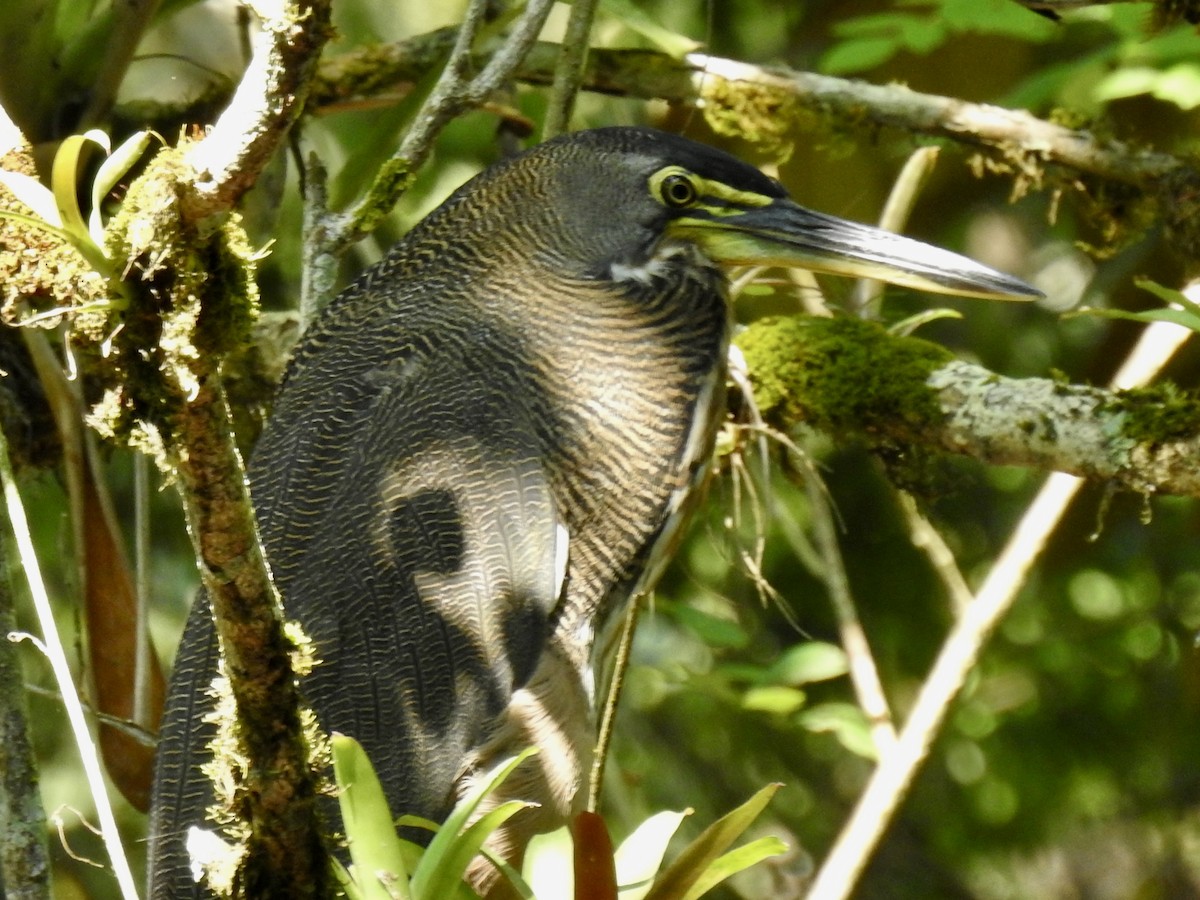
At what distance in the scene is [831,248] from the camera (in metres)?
2.46

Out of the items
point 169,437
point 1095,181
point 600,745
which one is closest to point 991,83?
point 1095,181

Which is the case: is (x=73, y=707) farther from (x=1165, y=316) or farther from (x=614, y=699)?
(x=1165, y=316)

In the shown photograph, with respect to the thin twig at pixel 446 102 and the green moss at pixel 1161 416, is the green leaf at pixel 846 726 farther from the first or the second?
the thin twig at pixel 446 102

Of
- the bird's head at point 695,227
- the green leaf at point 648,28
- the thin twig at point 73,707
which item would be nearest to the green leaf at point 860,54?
the green leaf at point 648,28

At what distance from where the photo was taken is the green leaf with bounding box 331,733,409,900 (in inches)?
53.5

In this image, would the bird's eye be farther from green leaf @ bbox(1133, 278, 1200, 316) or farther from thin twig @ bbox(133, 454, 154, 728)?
thin twig @ bbox(133, 454, 154, 728)

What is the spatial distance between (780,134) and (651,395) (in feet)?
3.03

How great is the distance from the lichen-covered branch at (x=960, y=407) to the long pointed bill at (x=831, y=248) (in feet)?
0.69

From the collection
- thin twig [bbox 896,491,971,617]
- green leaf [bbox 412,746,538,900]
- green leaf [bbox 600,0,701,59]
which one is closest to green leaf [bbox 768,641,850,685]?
thin twig [bbox 896,491,971,617]

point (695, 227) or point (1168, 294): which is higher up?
point (1168, 294)

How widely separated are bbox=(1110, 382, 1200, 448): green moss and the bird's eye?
0.78 m

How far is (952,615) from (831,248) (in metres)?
1.92

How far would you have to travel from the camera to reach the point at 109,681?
2775 mm

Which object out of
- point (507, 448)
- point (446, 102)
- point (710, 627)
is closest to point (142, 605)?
point (507, 448)
